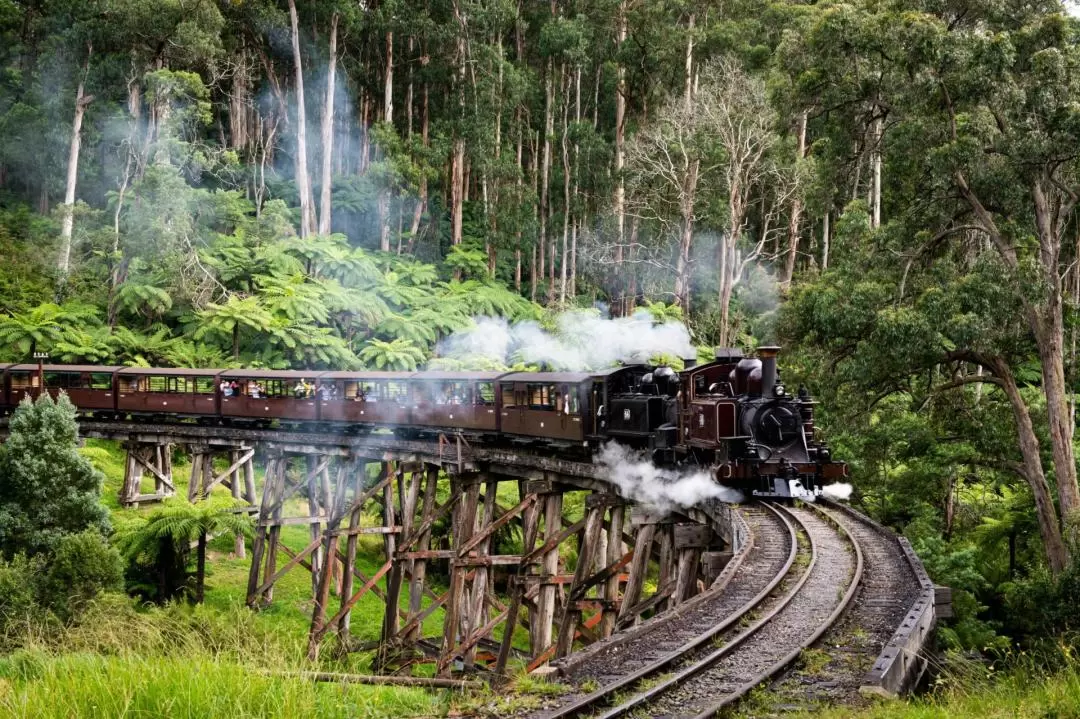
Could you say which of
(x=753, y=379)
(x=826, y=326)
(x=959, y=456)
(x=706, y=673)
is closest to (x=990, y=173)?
(x=826, y=326)

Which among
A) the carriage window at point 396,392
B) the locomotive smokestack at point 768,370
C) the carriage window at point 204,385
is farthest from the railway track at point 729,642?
the carriage window at point 204,385

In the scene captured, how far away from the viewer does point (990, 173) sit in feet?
54.4

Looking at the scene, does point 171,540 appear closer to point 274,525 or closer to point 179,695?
point 274,525

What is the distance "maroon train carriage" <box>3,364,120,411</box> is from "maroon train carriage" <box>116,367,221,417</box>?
1.49 feet

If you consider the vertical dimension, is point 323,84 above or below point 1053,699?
above

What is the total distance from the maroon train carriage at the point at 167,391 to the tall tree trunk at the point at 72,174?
27.2 feet

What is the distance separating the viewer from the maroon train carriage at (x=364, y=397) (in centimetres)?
2038

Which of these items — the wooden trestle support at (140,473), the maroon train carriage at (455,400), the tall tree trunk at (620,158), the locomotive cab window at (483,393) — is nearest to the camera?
the maroon train carriage at (455,400)

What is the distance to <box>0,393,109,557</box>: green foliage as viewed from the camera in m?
16.0

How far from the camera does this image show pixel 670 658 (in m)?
8.22

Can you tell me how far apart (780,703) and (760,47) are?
34346 millimetres

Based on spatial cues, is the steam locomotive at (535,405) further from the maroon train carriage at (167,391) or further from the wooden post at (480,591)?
the wooden post at (480,591)

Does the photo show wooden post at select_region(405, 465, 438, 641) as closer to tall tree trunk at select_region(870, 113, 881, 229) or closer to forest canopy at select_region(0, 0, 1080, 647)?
forest canopy at select_region(0, 0, 1080, 647)

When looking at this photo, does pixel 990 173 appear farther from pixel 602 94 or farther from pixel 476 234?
pixel 602 94
